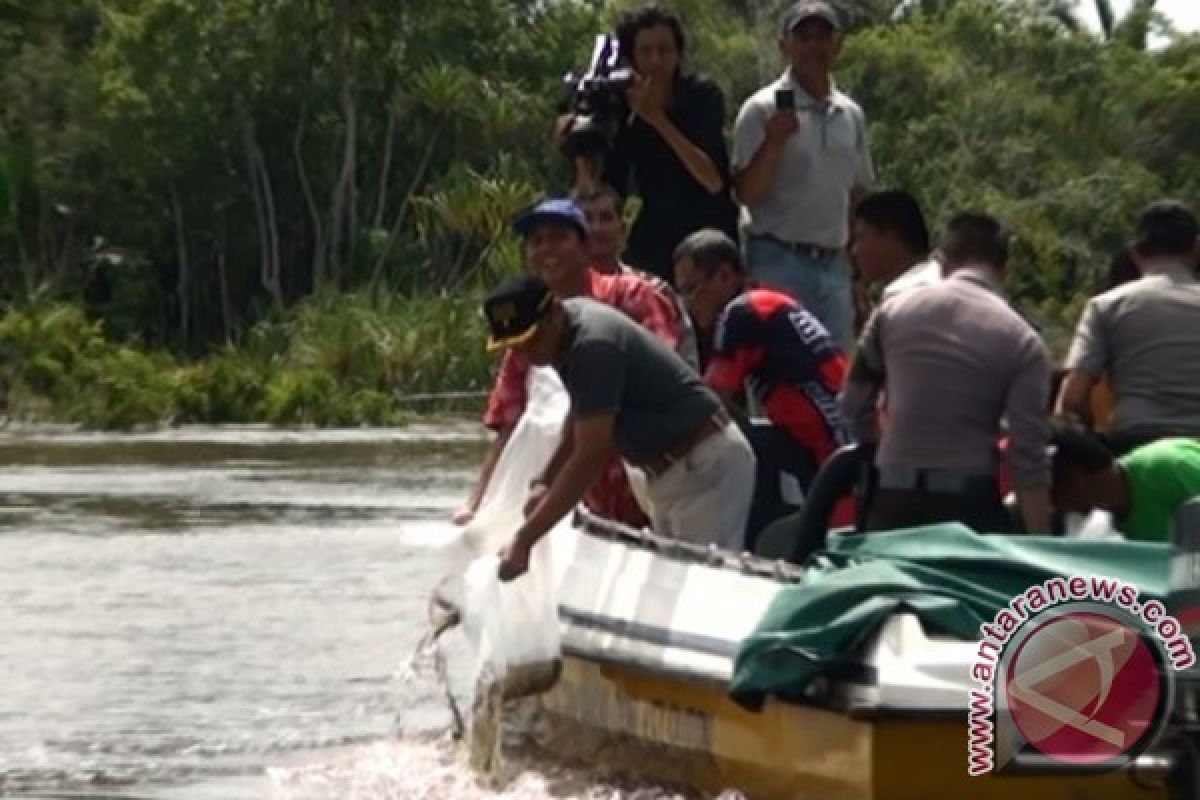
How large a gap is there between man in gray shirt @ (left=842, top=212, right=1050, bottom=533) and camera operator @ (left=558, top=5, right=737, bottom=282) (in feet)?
8.40

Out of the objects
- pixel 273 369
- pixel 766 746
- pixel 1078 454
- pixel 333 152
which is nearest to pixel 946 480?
pixel 1078 454

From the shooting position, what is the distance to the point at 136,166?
53719 mm

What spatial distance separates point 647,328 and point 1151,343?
171 centimetres

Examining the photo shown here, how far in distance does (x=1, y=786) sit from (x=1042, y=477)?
3.65 metres

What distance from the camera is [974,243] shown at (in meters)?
9.62

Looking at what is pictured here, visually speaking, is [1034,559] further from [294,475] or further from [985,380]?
[294,475]

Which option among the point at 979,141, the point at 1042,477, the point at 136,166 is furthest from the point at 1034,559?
the point at 979,141

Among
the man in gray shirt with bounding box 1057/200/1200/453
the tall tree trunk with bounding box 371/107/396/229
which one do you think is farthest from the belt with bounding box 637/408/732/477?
the tall tree trunk with bounding box 371/107/396/229

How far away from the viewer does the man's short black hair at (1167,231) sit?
10164 mm

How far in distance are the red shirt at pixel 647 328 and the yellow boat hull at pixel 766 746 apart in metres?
0.74

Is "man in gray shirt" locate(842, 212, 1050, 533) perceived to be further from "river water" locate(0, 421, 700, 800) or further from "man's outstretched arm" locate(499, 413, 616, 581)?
"river water" locate(0, 421, 700, 800)

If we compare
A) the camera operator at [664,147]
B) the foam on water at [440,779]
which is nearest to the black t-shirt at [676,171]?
the camera operator at [664,147]

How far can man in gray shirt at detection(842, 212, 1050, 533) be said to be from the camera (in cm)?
939

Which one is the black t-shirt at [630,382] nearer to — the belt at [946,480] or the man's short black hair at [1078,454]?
the belt at [946,480]
